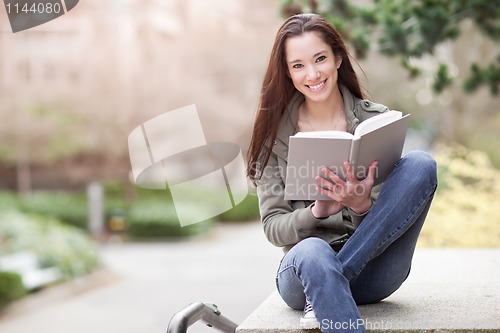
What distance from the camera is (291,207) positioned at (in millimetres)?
1559

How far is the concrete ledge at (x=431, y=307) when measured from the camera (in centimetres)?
136

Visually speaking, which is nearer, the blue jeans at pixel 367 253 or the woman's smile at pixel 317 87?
the blue jeans at pixel 367 253

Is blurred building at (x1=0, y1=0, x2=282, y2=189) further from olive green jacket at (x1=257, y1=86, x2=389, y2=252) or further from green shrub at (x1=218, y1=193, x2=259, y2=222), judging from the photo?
olive green jacket at (x1=257, y1=86, x2=389, y2=252)

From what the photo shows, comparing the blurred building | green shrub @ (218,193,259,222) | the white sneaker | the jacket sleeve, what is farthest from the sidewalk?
the white sneaker

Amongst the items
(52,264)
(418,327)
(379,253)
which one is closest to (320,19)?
(379,253)

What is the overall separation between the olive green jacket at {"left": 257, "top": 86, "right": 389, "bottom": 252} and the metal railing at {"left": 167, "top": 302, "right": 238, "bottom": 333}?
226 mm

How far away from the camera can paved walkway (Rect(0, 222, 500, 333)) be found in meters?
2.78

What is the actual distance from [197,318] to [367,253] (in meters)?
0.40

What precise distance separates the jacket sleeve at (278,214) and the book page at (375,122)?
0.75 feet

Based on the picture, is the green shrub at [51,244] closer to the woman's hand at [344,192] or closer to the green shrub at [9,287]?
the green shrub at [9,287]

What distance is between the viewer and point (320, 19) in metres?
1.56

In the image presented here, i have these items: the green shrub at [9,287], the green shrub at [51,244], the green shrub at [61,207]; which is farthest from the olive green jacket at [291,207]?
the green shrub at [61,207]

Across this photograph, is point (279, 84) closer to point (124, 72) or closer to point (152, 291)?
point (152, 291)

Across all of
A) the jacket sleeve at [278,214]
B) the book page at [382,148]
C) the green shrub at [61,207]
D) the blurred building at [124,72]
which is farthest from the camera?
the blurred building at [124,72]
